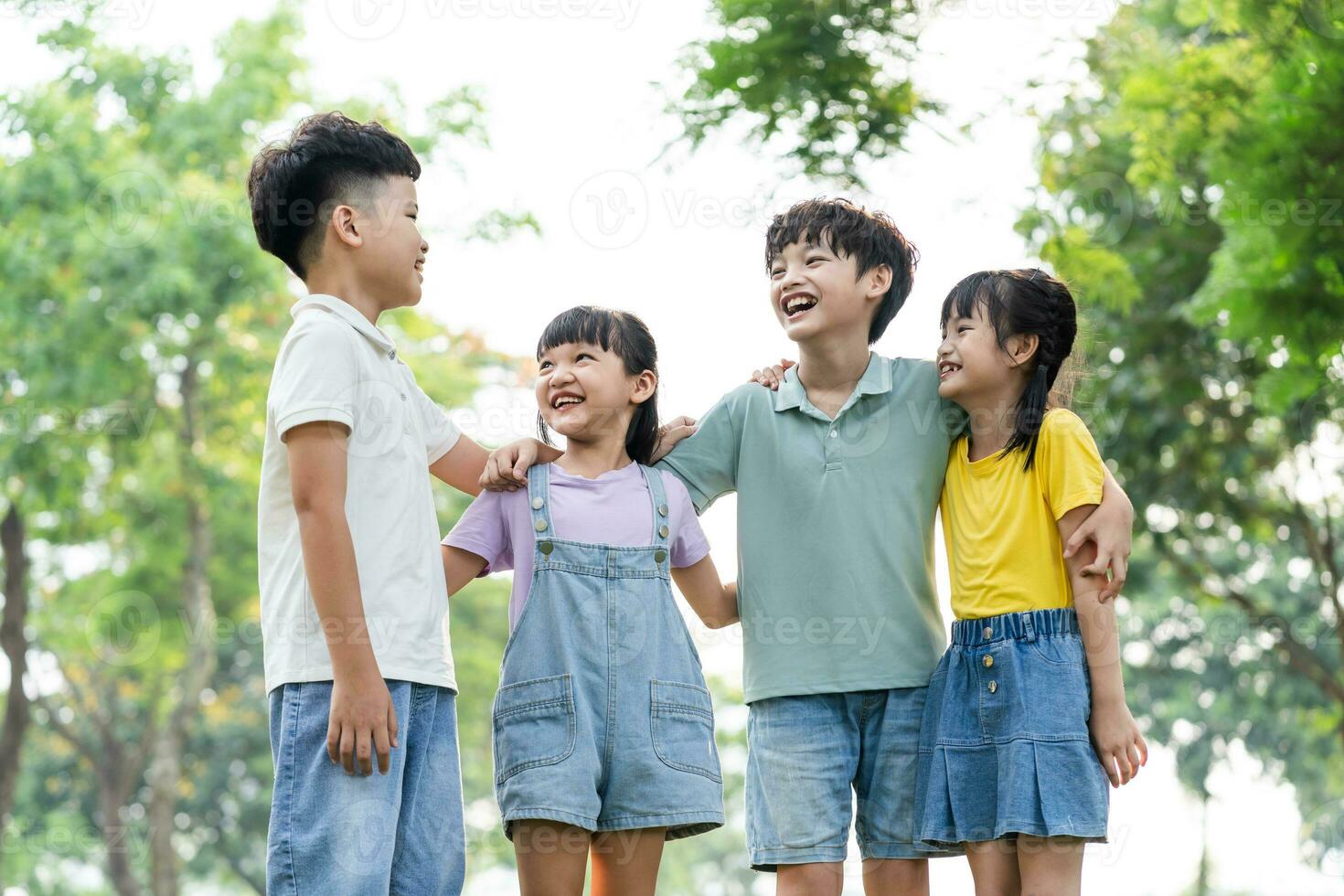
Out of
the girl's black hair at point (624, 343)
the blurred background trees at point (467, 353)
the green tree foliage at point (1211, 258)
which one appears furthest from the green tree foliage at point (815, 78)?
the girl's black hair at point (624, 343)

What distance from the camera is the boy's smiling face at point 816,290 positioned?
Answer: 333cm

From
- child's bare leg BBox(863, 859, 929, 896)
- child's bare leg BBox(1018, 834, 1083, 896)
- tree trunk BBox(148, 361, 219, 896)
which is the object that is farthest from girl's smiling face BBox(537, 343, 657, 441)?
tree trunk BBox(148, 361, 219, 896)

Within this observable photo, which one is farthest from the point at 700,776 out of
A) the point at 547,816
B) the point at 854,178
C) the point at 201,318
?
the point at 201,318

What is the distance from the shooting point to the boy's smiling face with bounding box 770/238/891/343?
3334 mm

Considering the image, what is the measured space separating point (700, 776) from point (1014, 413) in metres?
1.10

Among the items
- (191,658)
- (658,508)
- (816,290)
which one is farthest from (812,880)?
(191,658)

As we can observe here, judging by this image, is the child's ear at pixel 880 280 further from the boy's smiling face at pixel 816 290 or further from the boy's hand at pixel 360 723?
the boy's hand at pixel 360 723

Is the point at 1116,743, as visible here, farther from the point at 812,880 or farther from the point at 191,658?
the point at 191,658

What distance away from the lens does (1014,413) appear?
324 cm

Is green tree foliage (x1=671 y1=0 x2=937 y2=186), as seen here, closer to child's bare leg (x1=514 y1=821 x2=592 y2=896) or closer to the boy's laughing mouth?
the boy's laughing mouth

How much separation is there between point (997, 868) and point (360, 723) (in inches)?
54.8

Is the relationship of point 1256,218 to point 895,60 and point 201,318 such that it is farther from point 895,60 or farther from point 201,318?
point 201,318

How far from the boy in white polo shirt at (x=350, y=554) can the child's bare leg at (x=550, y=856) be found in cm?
17

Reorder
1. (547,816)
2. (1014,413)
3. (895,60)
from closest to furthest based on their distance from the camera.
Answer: (547,816)
(1014,413)
(895,60)
